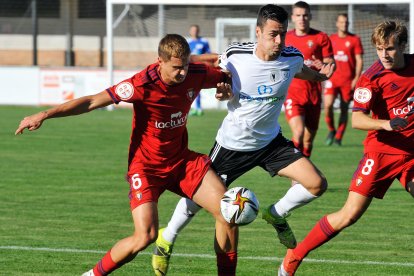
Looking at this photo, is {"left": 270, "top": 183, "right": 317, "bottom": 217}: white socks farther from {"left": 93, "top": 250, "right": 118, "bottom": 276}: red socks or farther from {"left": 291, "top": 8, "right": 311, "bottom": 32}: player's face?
{"left": 291, "top": 8, "right": 311, "bottom": 32}: player's face

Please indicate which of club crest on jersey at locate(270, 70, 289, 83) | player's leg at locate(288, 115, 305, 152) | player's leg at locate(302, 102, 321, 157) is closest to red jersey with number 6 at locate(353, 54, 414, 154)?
club crest on jersey at locate(270, 70, 289, 83)

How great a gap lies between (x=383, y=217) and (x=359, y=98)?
392 cm

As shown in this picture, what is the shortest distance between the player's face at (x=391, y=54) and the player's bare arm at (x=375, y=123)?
1.53ft

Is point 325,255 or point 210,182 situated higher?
point 210,182

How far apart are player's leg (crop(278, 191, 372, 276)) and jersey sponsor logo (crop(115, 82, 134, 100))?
1876 mm

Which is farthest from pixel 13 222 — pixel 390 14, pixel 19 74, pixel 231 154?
pixel 19 74

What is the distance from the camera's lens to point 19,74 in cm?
3212

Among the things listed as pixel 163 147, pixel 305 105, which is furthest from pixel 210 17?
pixel 163 147

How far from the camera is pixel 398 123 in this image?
754cm

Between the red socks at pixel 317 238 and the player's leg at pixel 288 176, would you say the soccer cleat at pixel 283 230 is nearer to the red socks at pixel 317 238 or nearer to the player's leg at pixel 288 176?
the player's leg at pixel 288 176

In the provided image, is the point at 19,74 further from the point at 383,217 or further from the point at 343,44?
the point at 383,217

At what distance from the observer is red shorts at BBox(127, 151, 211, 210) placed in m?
7.93

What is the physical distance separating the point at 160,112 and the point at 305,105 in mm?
6422

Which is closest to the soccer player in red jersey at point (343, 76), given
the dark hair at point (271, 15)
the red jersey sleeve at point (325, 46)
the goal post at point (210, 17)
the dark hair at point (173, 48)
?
the goal post at point (210, 17)
